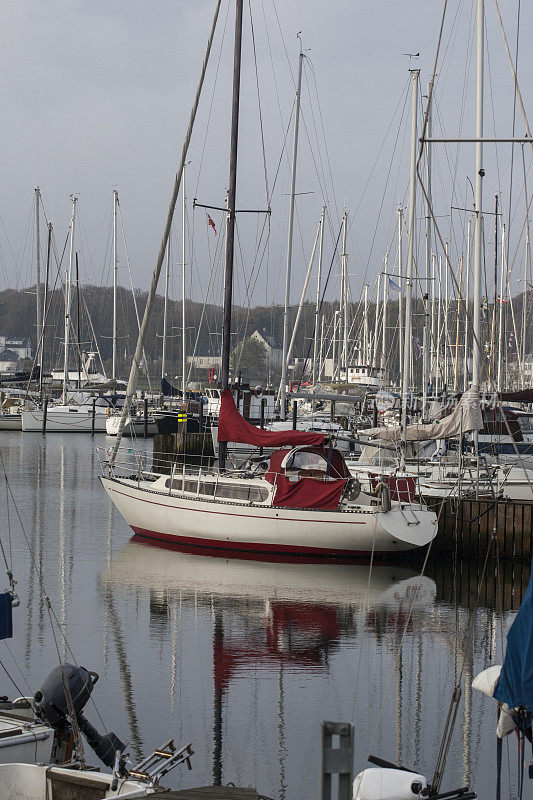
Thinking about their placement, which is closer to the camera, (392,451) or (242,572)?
(242,572)

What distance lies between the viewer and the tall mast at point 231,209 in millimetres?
27797

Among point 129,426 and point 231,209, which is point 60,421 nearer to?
point 129,426

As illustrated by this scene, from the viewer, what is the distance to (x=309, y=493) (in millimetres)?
23109

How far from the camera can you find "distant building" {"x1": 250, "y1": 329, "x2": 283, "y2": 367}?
17300 centimetres

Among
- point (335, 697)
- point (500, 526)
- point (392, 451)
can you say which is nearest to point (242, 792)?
point (335, 697)

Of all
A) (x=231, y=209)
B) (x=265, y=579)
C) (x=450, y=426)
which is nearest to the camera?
(x=265, y=579)

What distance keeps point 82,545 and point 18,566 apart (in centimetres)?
334

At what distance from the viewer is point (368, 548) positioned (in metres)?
23.5

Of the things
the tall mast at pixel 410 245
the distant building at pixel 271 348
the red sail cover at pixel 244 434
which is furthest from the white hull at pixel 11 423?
the distant building at pixel 271 348

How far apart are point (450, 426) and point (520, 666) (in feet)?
57.4

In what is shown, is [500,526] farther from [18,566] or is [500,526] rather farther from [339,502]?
[18,566]

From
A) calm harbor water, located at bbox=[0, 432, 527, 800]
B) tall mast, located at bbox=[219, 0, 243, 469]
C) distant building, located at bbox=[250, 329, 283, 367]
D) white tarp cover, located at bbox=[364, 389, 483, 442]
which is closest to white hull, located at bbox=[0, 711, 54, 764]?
calm harbor water, located at bbox=[0, 432, 527, 800]

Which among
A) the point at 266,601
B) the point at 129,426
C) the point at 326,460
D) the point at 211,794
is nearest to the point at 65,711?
the point at 211,794

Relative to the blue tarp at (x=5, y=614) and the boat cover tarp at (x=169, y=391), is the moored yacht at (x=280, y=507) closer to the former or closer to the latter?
the blue tarp at (x=5, y=614)
